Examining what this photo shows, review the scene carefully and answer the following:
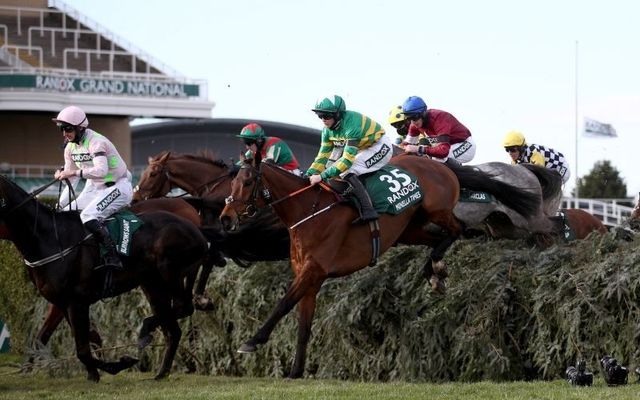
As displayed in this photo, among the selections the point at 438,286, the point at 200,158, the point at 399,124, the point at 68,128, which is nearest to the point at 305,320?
the point at 438,286

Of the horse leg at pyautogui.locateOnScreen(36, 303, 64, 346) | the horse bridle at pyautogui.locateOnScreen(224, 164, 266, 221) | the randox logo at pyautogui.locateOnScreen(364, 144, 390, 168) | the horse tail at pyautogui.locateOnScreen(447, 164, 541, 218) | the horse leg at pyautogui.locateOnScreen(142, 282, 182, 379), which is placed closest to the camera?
the horse bridle at pyautogui.locateOnScreen(224, 164, 266, 221)

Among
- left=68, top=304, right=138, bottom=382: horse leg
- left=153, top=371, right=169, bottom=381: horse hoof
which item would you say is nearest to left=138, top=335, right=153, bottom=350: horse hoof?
left=153, top=371, right=169, bottom=381: horse hoof

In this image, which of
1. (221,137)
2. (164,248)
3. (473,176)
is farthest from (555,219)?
(221,137)

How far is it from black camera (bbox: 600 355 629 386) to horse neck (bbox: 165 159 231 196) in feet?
18.6

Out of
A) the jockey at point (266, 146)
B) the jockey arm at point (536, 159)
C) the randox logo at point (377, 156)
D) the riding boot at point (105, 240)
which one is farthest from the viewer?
the jockey arm at point (536, 159)

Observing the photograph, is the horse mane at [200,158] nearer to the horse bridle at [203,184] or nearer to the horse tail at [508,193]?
the horse bridle at [203,184]

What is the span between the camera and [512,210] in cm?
1137

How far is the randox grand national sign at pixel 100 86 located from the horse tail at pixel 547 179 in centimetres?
2264

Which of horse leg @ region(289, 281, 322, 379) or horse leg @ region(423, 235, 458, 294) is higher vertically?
horse leg @ region(423, 235, 458, 294)

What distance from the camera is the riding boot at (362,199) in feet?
31.3

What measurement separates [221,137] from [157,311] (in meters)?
28.7

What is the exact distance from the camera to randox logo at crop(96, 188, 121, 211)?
400 inches

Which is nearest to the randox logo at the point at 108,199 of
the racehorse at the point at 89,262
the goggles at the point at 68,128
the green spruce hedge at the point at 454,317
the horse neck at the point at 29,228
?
the racehorse at the point at 89,262

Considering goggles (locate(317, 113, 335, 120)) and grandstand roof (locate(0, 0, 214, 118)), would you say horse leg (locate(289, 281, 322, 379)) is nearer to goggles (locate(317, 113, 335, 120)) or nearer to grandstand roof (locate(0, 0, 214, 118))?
goggles (locate(317, 113, 335, 120))
